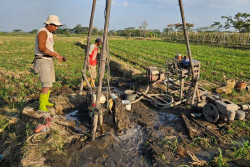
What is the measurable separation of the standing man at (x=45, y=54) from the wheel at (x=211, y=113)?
3833 millimetres

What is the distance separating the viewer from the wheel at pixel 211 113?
444 cm

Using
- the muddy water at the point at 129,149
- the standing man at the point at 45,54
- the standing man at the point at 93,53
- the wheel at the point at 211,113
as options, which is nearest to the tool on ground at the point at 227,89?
the wheel at the point at 211,113

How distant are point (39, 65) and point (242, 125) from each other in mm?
5083

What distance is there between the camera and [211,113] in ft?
15.0

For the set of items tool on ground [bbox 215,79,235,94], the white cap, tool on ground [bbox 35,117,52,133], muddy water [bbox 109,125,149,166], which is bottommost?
muddy water [bbox 109,125,149,166]

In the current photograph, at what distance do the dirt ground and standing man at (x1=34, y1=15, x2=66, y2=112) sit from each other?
2.54ft

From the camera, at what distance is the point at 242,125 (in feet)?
15.0

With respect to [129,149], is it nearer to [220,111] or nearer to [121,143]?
[121,143]

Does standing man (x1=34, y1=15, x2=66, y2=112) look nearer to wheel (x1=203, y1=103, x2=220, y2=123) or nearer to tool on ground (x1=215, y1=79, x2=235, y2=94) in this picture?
wheel (x1=203, y1=103, x2=220, y2=123)

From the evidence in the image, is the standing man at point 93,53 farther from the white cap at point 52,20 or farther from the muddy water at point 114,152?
the muddy water at point 114,152

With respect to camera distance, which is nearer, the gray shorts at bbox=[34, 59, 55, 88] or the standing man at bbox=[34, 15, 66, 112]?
the standing man at bbox=[34, 15, 66, 112]

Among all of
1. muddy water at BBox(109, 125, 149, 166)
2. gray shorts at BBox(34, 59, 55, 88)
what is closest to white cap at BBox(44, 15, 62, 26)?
gray shorts at BBox(34, 59, 55, 88)

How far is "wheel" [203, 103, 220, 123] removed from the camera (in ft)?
14.6

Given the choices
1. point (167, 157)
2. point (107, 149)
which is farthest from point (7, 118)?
point (167, 157)
